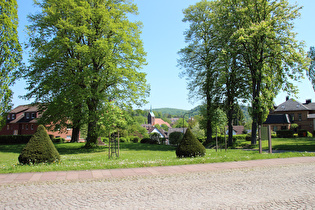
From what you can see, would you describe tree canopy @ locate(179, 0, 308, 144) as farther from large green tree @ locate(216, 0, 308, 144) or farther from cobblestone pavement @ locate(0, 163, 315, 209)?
cobblestone pavement @ locate(0, 163, 315, 209)

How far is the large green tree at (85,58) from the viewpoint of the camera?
24562 millimetres

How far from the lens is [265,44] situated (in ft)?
90.3

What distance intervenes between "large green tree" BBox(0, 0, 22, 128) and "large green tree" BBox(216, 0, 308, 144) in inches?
846

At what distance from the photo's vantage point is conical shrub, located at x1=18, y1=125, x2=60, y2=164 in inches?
472

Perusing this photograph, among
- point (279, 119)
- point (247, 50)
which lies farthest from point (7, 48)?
point (279, 119)

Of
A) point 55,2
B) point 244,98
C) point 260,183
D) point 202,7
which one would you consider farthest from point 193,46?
point 260,183

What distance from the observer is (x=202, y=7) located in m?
34.7

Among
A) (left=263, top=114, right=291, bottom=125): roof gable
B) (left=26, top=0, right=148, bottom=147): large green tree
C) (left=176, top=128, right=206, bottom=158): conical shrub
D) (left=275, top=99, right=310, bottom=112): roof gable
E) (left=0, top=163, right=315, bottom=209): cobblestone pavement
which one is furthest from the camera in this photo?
(left=275, top=99, right=310, bottom=112): roof gable

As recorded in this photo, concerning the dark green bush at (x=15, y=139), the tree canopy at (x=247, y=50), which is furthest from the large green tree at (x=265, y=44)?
the dark green bush at (x=15, y=139)

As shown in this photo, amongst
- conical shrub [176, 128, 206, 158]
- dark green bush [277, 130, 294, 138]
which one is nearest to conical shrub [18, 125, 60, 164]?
conical shrub [176, 128, 206, 158]

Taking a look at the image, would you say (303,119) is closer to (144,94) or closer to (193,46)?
(193,46)

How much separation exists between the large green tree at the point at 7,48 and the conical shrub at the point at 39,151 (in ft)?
18.8

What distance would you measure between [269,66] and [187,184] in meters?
26.1

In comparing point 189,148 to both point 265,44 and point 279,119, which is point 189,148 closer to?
point 265,44
